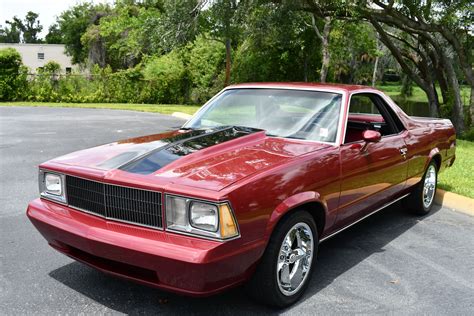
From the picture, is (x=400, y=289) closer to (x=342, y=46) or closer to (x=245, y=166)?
(x=245, y=166)

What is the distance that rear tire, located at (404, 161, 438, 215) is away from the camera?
5.73 metres

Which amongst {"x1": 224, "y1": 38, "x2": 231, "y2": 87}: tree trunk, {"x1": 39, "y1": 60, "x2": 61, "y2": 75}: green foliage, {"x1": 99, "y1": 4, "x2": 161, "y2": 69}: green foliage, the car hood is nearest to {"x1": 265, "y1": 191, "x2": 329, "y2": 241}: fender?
the car hood

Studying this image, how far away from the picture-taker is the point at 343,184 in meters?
3.96

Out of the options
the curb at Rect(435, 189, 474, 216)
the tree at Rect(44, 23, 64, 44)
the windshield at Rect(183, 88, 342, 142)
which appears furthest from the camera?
the tree at Rect(44, 23, 64, 44)

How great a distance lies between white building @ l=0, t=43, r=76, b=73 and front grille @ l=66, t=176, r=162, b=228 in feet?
235

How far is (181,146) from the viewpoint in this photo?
147 inches

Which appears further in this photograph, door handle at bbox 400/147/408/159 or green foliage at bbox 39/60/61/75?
green foliage at bbox 39/60/61/75

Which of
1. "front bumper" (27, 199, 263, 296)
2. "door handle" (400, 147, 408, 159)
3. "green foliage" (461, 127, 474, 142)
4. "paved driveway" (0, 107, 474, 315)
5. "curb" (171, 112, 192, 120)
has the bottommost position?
"green foliage" (461, 127, 474, 142)

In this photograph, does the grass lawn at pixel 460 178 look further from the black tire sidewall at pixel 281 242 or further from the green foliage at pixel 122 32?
the green foliage at pixel 122 32

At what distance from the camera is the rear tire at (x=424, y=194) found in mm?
5730

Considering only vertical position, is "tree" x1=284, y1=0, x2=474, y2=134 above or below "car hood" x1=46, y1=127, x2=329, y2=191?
above

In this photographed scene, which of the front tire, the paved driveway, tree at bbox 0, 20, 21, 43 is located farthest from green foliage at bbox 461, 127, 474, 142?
tree at bbox 0, 20, 21, 43

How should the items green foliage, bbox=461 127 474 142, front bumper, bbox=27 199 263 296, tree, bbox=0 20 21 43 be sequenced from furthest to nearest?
1. tree, bbox=0 20 21 43
2. green foliage, bbox=461 127 474 142
3. front bumper, bbox=27 199 263 296

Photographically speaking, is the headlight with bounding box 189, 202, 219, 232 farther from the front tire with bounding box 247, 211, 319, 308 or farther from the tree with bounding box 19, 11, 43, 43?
the tree with bounding box 19, 11, 43, 43
